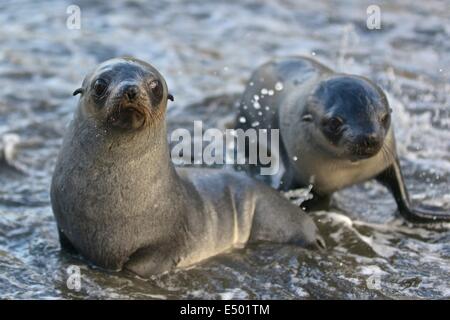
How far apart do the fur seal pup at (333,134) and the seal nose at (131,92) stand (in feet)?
6.64

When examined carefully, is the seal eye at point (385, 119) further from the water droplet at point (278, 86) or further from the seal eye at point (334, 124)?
the water droplet at point (278, 86)

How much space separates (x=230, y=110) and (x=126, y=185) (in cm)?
433

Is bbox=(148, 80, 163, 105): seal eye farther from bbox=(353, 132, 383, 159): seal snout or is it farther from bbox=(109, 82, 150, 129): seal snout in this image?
bbox=(353, 132, 383, 159): seal snout

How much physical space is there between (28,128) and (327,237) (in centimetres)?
363

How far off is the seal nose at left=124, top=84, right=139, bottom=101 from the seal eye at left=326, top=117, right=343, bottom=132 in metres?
2.07

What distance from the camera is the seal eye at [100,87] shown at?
18.1 feet

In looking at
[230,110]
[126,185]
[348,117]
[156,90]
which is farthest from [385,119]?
[230,110]

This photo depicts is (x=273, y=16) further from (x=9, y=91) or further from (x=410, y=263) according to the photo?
(x=410, y=263)

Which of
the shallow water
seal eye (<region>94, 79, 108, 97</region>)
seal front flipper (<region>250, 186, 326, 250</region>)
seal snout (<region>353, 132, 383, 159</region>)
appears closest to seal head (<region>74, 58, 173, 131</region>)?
seal eye (<region>94, 79, 108, 97</region>)

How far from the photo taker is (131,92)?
5.37 metres

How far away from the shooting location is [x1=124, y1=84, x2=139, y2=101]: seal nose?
536 centimetres

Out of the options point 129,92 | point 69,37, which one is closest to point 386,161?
point 129,92

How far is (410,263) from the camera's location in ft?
21.5

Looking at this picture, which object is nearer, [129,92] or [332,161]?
[129,92]
